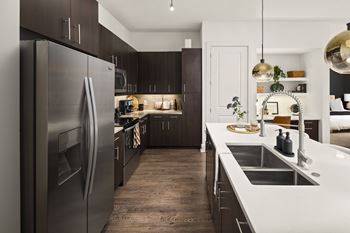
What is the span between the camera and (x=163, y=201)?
3385 millimetres

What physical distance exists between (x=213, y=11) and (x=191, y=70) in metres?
1.46

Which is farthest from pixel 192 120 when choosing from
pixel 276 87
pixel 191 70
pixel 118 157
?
pixel 118 157

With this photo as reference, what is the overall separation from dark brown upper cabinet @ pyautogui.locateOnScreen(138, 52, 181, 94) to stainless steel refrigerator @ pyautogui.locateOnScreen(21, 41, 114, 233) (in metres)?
4.67

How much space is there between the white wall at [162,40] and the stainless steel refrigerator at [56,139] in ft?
17.1

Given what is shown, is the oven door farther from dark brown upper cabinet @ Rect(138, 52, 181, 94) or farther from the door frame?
dark brown upper cabinet @ Rect(138, 52, 181, 94)

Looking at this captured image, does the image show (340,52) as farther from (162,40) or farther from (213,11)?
(162,40)

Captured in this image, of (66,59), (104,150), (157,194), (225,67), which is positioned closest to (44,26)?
(66,59)

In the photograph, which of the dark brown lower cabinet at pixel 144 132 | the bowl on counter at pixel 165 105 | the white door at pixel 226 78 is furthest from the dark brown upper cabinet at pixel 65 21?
the bowl on counter at pixel 165 105

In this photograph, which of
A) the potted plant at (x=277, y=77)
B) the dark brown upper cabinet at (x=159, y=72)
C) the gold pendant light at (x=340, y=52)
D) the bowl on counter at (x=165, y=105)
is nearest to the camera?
the gold pendant light at (x=340, y=52)

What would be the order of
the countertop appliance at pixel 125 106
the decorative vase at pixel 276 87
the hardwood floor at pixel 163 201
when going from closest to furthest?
the hardwood floor at pixel 163 201 → the countertop appliance at pixel 125 106 → the decorative vase at pixel 276 87

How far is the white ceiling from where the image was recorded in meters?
4.83

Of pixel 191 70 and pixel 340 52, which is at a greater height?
pixel 191 70

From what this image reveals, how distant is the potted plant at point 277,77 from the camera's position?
6345 mm

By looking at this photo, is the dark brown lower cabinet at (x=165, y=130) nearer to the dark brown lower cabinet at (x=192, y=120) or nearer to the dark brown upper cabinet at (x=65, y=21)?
the dark brown lower cabinet at (x=192, y=120)
